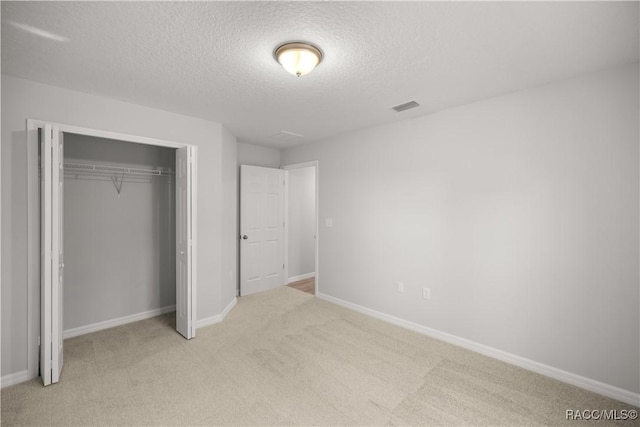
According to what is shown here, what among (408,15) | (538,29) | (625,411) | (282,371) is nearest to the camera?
(408,15)

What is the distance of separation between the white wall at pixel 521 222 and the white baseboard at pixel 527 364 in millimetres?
51

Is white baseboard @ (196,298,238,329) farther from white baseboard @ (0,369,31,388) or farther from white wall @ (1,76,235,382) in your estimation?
white baseboard @ (0,369,31,388)

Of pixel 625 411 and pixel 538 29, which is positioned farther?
pixel 625 411

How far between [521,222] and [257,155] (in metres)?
3.91

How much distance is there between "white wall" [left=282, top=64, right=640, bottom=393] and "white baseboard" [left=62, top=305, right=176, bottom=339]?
2.74 meters

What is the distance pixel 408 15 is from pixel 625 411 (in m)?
3.09

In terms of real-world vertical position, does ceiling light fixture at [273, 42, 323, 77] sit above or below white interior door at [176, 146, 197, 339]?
above

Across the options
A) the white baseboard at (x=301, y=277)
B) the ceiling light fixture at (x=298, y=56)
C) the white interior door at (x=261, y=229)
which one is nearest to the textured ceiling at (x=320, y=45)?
the ceiling light fixture at (x=298, y=56)

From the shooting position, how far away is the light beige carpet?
6.62ft

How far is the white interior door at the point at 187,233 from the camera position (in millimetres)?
3135

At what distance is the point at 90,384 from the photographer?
2346mm

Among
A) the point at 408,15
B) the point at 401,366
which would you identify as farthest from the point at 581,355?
the point at 408,15

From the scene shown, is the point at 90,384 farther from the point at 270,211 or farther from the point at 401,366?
the point at 270,211

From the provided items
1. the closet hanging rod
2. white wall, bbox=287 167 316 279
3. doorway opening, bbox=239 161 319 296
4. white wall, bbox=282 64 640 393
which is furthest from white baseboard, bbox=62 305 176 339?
white wall, bbox=282 64 640 393
